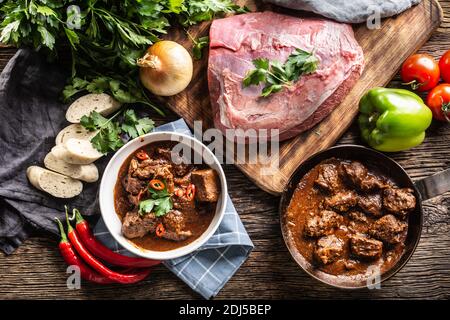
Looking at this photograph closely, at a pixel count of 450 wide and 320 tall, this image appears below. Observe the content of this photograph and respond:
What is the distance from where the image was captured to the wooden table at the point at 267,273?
3811mm

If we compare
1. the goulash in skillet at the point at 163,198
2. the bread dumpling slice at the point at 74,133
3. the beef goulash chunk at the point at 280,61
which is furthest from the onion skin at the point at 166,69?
the bread dumpling slice at the point at 74,133

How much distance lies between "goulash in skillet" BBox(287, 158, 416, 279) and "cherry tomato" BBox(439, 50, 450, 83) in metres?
0.89

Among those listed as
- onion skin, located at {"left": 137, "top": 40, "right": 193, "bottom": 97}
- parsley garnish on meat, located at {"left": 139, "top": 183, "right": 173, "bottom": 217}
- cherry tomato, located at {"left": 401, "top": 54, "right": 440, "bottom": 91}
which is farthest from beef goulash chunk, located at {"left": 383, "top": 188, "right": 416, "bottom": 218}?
onion skin, located at {"left": 137, "top": 40, "right": 193, "bottom": 97}

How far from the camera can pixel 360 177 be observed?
359 cm

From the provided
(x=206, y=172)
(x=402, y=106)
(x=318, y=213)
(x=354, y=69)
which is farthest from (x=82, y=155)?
(x=402, y=106)

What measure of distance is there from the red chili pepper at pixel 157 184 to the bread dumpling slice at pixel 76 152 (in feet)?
1.69

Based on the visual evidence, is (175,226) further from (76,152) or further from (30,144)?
(30,144)

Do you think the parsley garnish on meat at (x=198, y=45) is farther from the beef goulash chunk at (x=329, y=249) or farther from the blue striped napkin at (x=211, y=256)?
the beef goulash chunk at (x=329, y=249)

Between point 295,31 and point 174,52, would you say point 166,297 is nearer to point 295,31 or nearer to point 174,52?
point 174,52

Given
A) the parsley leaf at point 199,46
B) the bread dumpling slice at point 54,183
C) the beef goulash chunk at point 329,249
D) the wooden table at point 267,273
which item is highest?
the parsley leaf at point 199,46

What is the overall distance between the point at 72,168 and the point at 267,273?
5.20 ft

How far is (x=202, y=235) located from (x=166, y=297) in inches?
28.4

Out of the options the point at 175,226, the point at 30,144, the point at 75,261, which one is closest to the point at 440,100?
the point at 175,226

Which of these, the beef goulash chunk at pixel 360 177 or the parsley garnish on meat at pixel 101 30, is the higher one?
the parsley garnish on meat at pixel 101 30
